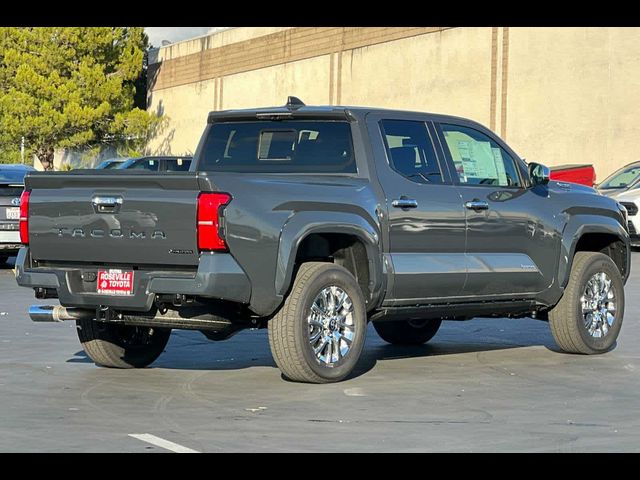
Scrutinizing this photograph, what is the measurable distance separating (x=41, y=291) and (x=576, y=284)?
452 cm

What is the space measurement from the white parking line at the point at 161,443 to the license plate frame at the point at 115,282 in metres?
1.79

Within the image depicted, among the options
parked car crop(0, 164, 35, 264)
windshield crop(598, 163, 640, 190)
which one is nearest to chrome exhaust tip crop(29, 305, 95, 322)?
parked car crop(0, 164, 35, 264)

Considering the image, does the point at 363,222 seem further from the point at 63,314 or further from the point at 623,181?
the point at 623,181

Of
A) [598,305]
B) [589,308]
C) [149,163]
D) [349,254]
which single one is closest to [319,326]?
[349,254]

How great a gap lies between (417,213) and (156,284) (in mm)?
2217

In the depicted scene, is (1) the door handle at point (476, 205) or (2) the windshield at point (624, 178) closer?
(1) the door handle at point (476, 205)

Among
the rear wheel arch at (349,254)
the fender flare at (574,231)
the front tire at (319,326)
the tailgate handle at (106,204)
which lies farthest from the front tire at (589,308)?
the tailgate handle at (106,204)

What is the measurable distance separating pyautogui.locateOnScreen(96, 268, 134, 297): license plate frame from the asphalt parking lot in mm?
670

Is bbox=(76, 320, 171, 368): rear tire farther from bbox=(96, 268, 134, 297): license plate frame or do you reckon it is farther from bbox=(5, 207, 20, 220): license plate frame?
bbox=(5, 207, 20, 220): license plate frame

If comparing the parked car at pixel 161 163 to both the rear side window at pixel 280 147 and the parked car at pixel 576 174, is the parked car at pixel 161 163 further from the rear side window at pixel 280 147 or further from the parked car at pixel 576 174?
the rear side window at pixel 280 147

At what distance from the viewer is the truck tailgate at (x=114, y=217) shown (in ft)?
29.9

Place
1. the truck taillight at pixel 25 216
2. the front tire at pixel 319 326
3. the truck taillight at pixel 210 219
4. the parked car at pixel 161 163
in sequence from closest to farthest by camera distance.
Result: the truck taillight at pixel 210 219
the front tire at pixel 319 326
the truck taillight at pixel 25 216
the parked car at pixel 161 163
